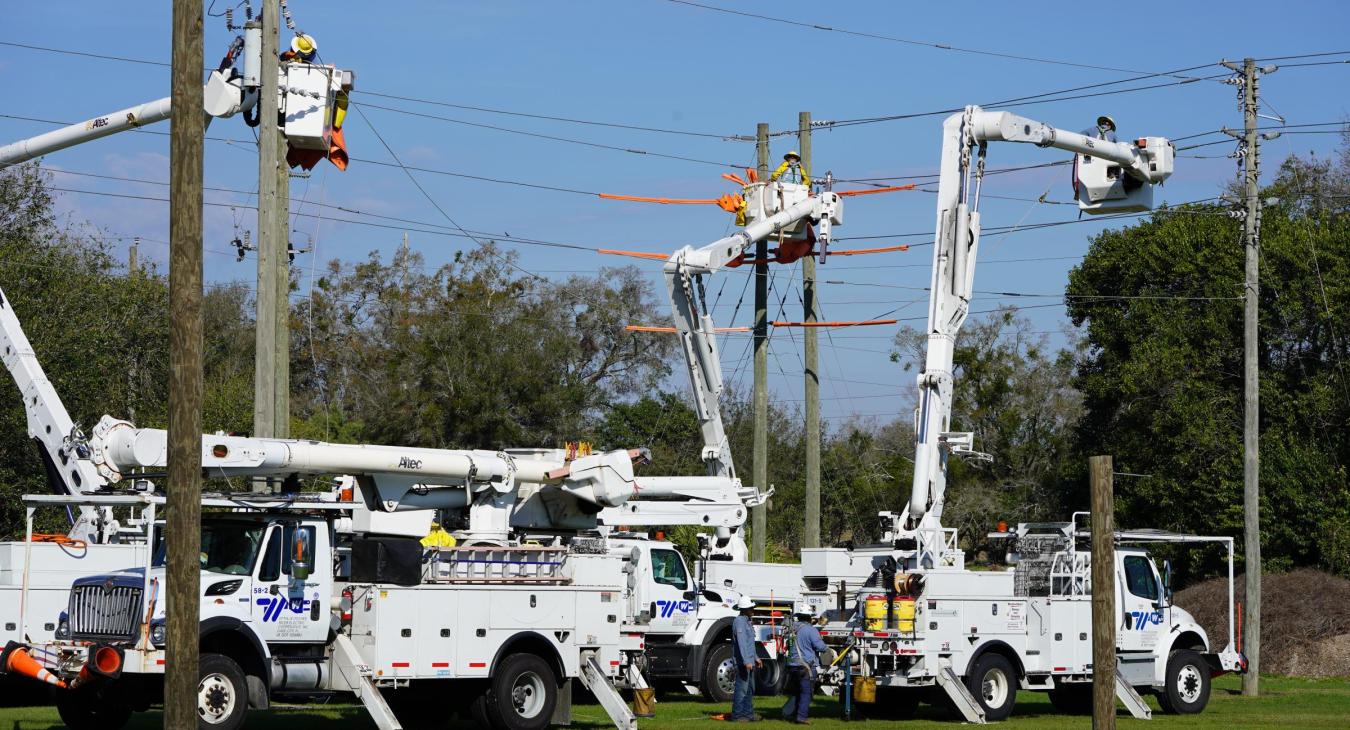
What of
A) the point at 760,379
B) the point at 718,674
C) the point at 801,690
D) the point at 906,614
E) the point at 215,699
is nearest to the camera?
the point at 215,699

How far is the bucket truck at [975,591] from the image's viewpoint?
2398cm

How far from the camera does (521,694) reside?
21078 millimetres

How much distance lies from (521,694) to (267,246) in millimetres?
7233

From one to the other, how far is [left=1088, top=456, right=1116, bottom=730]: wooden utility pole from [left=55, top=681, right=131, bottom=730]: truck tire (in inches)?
435

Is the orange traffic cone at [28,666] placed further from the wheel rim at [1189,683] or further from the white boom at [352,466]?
the wheel rim at [1189,683]

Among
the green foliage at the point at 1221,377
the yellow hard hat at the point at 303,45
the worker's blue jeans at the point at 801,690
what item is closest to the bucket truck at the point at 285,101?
the yellow hard hat at the point at 303,45

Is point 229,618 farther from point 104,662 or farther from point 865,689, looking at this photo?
point 865,689

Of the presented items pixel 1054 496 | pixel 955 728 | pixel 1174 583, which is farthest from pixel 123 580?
pixel 1054 496

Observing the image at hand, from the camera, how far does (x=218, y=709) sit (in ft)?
60.1

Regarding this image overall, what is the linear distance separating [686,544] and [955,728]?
25.0 meters

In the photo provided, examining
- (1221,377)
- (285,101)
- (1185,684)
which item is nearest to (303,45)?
(285,101)

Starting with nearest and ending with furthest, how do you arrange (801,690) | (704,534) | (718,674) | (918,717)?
(801,690)
(918,717)
(718,674)
(704,534)

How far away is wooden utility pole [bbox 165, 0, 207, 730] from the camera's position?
12.3 meters

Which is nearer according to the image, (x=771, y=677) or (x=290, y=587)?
(x=290, y=587)
